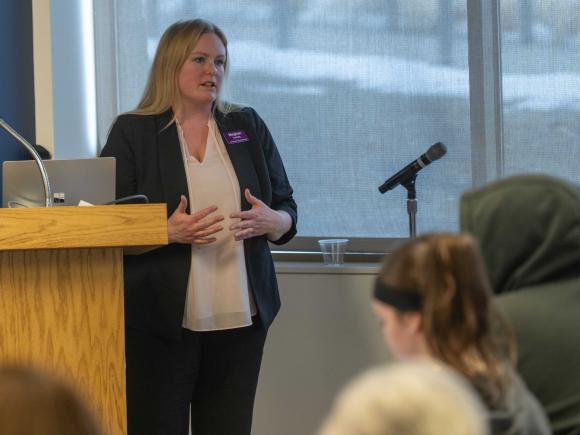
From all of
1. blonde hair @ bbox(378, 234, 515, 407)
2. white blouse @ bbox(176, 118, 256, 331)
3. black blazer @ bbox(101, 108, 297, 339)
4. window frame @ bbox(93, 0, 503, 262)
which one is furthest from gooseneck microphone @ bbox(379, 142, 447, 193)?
blonde hair @ bbox(378, 234, 515, 407)

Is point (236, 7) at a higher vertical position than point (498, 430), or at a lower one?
higher

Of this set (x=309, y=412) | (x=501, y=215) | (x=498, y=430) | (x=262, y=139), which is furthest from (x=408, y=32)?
(x=498, y=430)

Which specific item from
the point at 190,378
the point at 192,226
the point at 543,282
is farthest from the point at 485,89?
the point at 543,282

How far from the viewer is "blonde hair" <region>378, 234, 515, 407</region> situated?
136 centimetres

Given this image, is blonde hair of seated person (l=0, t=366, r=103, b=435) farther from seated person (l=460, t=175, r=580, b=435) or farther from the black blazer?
the black blazer

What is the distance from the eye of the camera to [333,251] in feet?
13.5

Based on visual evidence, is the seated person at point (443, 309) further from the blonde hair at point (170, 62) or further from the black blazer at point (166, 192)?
the blonde hair at point (170, 62)

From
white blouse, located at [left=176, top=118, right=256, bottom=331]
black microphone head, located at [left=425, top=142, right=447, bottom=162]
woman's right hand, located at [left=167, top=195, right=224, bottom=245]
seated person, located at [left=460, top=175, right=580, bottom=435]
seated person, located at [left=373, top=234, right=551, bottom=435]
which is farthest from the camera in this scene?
black microphone head, located at [left=425, top=142, right=447, bottom=162]

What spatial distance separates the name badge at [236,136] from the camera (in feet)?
10.9

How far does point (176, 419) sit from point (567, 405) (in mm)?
1811

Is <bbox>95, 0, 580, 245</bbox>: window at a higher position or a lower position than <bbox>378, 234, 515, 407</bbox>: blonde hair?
higher

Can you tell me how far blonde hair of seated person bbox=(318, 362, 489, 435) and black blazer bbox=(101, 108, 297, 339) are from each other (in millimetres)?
2435

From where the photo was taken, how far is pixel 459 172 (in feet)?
13.5

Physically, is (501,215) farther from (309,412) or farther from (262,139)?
(309,412)
